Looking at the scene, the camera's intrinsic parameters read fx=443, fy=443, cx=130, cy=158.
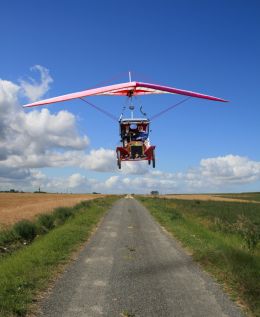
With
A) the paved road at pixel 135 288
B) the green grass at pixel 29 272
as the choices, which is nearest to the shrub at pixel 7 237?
the green grass at pixel 29 272

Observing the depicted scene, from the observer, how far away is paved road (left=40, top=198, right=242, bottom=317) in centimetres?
823

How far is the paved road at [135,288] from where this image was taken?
823 centimetres

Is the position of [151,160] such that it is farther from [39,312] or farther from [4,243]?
[39,312]

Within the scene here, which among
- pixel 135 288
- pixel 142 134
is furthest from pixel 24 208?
pixel 135 288

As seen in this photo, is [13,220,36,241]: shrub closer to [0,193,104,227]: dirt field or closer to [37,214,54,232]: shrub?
[37,214,54,232]: shrub

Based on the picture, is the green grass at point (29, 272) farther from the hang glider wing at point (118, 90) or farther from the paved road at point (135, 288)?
the hang glider wing at point (118, 90)

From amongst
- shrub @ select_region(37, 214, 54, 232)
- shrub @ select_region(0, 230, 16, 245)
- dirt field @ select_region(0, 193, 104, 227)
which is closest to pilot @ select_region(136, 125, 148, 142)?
shrub @ select_region(0, 230, 16, 245)

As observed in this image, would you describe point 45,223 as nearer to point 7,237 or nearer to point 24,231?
point 24,231

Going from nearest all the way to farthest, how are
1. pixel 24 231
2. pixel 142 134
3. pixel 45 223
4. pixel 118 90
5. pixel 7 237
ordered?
pixel 118 90
pixel 142 134
pixel 7 237
pixel 24 231
pixel 45 223

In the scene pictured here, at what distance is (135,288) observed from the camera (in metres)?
10.1

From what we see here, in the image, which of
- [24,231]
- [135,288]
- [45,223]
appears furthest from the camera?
[45,223]

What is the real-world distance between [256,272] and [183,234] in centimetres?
1034

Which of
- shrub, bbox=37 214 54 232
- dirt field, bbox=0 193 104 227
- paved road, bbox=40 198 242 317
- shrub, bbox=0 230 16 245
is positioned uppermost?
dirt field, bbox=0 193 104 227

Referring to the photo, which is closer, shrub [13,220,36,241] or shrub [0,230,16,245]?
shrub [0,230,16,245]
